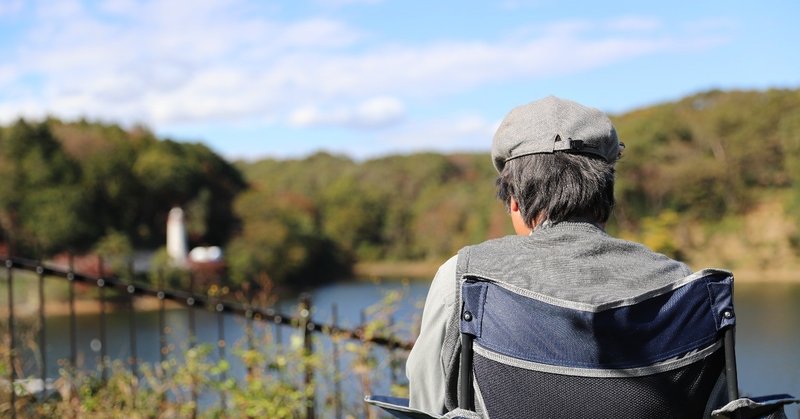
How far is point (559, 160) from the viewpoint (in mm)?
1176

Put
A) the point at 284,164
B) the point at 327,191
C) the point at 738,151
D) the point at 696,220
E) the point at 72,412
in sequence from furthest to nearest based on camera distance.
A: the point at 284,164 < the point at 327,191 < the point at 738,151 < the point at 696,220 < the point at 72,412

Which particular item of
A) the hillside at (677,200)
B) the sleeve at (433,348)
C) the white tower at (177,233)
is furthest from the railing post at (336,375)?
the white tower at (177,233)

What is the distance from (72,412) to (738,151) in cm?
2006

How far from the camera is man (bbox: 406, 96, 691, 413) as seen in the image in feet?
3.58

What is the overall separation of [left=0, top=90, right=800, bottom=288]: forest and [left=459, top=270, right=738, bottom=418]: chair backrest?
11642 millimetres

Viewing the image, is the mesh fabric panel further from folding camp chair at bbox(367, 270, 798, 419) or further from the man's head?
the man's head

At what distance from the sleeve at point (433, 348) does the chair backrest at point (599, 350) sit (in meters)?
0.04

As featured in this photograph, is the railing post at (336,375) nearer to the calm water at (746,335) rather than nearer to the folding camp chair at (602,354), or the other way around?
the calm water at (746,335)

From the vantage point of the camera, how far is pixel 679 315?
3.51 feet

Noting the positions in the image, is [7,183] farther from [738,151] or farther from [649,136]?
[738,151]

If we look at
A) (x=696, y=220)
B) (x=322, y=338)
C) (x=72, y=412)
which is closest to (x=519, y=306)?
(x=322, y=338)

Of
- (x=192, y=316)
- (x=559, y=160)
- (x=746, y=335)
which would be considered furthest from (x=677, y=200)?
(x=559, y=160)

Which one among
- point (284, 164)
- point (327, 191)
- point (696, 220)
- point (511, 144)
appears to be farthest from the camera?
point (284, 164)

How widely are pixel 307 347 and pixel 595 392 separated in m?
1.89
